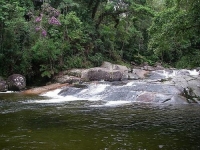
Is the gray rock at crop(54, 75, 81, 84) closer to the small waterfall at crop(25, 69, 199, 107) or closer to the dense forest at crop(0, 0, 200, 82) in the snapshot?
the dense forest at crop(0, 0, 200, 82)

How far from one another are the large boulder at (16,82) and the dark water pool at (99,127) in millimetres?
8305

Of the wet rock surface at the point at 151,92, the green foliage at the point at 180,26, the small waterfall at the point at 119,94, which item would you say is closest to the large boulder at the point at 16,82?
the small waterfall at the point at 119,94

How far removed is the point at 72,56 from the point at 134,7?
8.61 m

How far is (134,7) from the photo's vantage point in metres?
30.1

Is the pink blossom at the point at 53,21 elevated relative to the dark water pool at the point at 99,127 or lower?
elevated

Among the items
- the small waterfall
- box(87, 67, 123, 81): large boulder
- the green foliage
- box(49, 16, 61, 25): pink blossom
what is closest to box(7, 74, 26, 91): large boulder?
the small waterfall

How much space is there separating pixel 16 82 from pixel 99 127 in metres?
14.8

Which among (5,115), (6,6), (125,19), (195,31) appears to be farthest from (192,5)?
(125,19)

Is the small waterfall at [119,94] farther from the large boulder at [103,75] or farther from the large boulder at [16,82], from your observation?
the large boulder at [103,75]

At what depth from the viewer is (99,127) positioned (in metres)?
10.2

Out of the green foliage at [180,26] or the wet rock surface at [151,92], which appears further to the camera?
the wet rock surface at [151,92]

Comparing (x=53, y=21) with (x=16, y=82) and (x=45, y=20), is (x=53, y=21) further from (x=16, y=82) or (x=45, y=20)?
(x=16, y=82)

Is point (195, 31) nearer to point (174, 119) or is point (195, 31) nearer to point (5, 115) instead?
point (174, 119)

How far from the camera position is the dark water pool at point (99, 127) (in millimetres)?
8172
